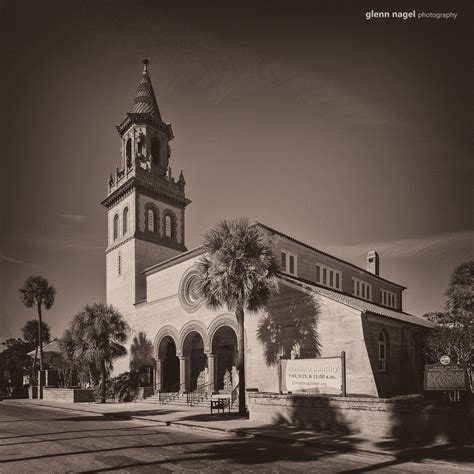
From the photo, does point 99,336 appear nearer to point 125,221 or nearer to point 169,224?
point 125,221

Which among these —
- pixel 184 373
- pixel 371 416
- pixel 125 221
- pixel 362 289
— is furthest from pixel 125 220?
pixel 371 416

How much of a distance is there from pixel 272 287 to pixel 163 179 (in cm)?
2536

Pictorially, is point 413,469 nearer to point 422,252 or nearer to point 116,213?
point 422,252

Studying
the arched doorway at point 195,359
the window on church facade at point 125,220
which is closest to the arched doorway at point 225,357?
the arched doorway at point 195,359

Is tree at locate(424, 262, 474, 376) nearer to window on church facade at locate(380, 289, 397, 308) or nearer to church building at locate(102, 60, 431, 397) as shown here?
church building at locate(102, 60, 431, 397)

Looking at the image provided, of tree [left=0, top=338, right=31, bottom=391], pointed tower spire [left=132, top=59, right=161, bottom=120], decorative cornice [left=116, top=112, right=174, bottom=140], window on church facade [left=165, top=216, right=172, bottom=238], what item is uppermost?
pointed tower spire [left=132, top=59, right=161, bottom=120]

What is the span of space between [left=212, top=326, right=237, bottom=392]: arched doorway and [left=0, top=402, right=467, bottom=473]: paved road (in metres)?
14.6

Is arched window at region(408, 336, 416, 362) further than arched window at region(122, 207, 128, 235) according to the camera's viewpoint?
No

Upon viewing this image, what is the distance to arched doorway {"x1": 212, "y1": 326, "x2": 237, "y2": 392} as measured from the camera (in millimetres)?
32656

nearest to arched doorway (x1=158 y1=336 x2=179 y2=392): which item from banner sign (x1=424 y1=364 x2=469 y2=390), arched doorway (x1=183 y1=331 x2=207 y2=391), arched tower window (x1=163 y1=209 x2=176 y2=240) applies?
arched doorway (x1=183 y1=331 x2=207 y2=391)

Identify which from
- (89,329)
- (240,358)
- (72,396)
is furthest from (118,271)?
(240,358)

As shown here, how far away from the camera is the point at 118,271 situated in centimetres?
4459

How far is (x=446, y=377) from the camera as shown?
1565 cm

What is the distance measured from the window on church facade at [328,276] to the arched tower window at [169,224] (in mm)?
15792
